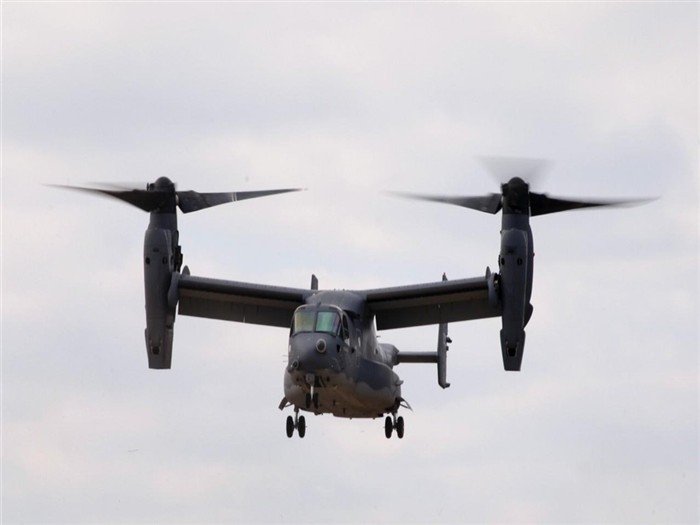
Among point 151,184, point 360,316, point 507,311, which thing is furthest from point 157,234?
point 507,311

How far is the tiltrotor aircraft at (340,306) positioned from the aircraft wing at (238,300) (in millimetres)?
24

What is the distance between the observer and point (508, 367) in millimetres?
46781

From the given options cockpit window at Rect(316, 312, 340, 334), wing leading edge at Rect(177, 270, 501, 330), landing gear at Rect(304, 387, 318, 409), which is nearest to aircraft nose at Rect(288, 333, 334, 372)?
cockpit window at Rect(316, 312, 340, 334)

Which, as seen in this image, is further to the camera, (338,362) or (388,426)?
(388,426)

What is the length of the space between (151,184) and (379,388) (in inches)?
275

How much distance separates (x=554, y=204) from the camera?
4812cm

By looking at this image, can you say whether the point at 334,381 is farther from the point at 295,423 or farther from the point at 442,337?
the point at 442,337

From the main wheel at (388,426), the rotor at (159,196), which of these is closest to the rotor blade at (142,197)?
the rotor at (159,196)

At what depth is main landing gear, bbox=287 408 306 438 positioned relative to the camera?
4803cm

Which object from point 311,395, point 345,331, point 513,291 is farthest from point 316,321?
point 513,291

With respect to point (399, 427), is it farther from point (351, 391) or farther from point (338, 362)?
point (338, 362)

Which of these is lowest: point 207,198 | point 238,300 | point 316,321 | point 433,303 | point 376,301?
point 316,321

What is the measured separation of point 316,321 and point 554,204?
Answer: 6.22 metres

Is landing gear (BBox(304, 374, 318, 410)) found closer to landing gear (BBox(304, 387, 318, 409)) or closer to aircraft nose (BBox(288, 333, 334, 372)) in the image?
landing gear (BBox(304, 387, 318, 409))
